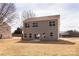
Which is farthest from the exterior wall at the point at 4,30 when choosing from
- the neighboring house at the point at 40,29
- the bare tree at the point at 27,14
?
the bare tree at the point at 27,14

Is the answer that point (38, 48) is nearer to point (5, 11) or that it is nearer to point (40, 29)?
point (40, 29)

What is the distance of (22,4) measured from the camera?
7465 millimetres

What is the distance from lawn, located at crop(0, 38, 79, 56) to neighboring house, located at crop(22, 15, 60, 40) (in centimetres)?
29

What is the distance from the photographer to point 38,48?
8.00 metres

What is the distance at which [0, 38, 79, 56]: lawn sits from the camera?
745 centimetres

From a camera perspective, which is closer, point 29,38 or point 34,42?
point 34,42

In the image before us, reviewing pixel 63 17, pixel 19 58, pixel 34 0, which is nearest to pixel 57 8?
pixel 63 17

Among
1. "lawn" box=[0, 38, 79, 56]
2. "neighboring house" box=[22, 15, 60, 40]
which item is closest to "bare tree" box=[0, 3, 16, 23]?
"neighboring house" box=[22, 15, 60, 40]

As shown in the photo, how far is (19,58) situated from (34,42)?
1764 millimetres

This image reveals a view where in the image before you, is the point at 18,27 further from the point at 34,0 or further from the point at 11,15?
the point at 34,0

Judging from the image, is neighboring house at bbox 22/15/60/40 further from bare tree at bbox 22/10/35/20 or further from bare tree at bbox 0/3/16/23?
bare tree at bbox 0/3/16/23

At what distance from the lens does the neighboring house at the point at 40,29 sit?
8.63m

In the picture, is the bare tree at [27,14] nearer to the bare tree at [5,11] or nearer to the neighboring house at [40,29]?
the neighboring house at [40,29]

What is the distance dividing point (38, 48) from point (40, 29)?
1577mm
